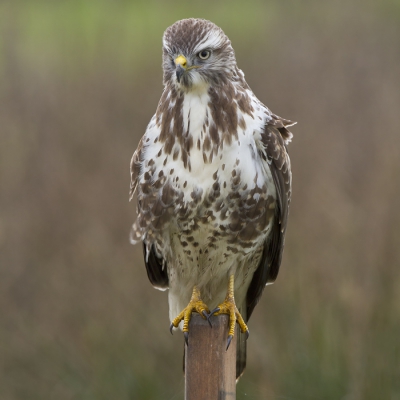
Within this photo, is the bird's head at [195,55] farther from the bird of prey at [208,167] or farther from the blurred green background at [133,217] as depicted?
the blurred green background at [133,217]

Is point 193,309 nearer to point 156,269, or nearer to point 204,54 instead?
point 156,269

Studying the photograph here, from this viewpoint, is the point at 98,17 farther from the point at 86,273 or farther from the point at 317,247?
the point at 317,247

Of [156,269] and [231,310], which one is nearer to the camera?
[231,310]

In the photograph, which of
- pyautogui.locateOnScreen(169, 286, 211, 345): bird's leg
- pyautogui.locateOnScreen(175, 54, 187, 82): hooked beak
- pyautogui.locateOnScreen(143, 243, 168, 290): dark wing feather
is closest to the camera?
pyautogui.locateOnScreen(175, 54, 187, 82): hooked beak

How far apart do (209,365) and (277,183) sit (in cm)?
103

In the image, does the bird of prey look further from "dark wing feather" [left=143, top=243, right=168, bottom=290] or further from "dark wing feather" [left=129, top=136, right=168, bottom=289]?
"dark wing feather" [left=143, top=243, right=168, bottom=290]

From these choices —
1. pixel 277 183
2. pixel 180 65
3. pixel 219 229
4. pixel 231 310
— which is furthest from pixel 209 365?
pixel 180 65

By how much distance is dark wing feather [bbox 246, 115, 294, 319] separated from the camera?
3740mm

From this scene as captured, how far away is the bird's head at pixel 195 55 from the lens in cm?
351

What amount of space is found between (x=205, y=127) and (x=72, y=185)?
9.78ft

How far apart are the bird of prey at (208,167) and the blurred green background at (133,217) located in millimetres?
1483

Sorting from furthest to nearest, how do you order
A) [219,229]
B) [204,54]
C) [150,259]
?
[150,259], [219,229], [204,54]

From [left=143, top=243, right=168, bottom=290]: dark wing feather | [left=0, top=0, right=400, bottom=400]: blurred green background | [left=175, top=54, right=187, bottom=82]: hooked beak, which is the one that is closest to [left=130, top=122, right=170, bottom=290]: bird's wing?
[left=143, top=243, right=168, bottom=290]: dark wing feather

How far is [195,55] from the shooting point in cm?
354
